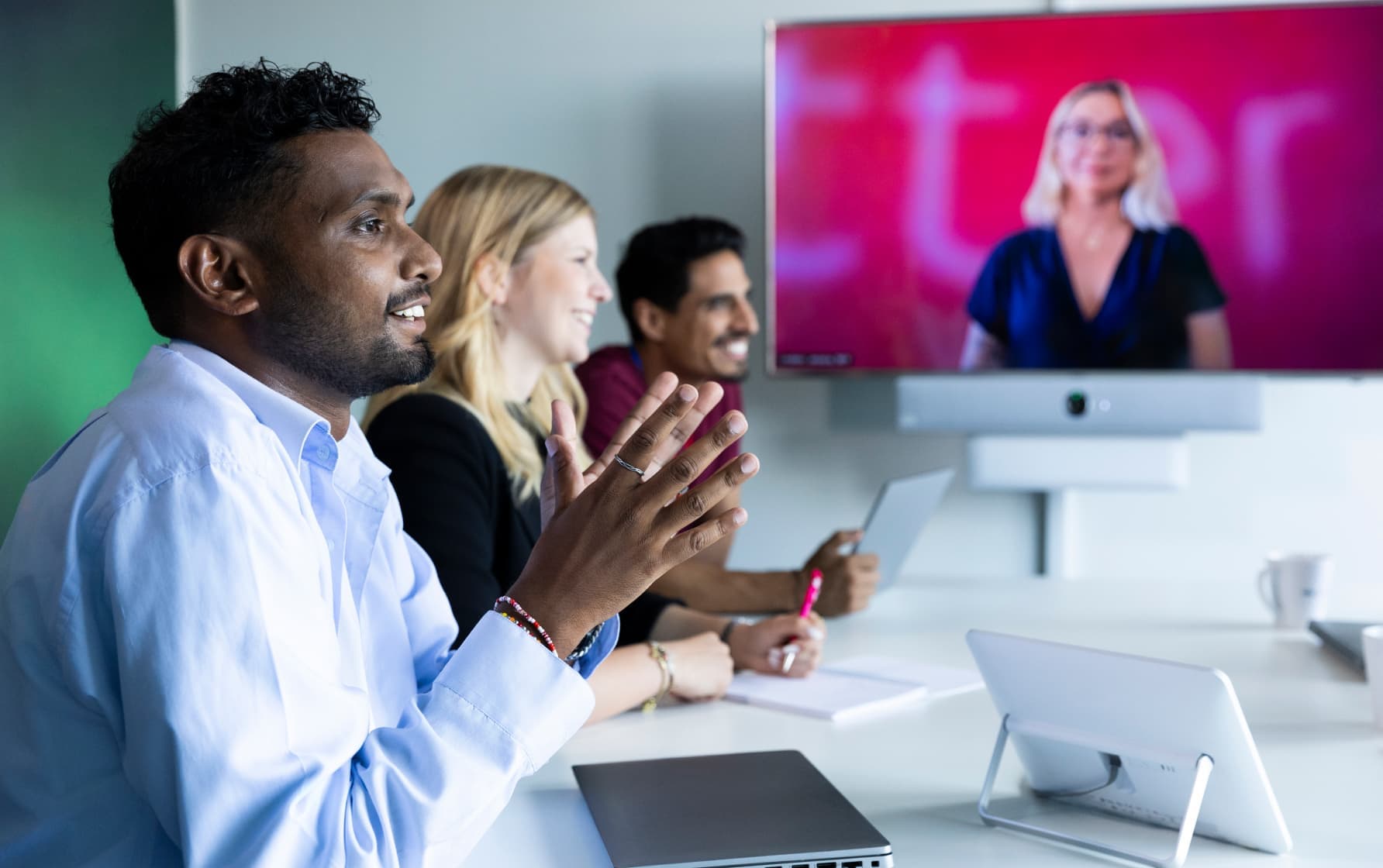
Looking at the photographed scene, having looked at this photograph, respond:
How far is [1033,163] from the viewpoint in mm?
2885

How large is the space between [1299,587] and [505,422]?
125cm

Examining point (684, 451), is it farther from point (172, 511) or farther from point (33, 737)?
point (33, 737)

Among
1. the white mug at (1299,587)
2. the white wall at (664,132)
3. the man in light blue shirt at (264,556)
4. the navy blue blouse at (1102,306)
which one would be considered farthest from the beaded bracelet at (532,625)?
the white wall at (664,132)

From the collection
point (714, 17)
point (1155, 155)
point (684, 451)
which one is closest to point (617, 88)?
point (714, 17)

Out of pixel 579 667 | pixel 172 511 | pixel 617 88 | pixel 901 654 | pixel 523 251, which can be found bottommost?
pixel 901 654

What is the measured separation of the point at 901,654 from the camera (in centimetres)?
184

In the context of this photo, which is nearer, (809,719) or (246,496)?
(246,496)

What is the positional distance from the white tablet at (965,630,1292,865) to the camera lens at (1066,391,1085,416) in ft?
5.81

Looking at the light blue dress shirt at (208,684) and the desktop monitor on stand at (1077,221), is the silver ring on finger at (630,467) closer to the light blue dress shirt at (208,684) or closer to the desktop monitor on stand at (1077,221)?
the light blue dress shirt at (208,684)

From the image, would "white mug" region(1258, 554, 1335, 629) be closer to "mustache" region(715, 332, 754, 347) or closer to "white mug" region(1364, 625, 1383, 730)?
"white mug" region(1364, 625, 1383, 730)

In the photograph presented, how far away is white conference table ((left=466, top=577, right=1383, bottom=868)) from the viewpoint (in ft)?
3.56

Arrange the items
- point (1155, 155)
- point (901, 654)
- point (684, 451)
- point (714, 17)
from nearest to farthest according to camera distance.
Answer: point (684, 451), point (901, 654), point (1155, 155), point (714, 17)

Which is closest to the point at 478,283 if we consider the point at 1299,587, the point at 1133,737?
the point at 1133,737

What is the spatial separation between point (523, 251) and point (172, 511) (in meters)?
1.21
